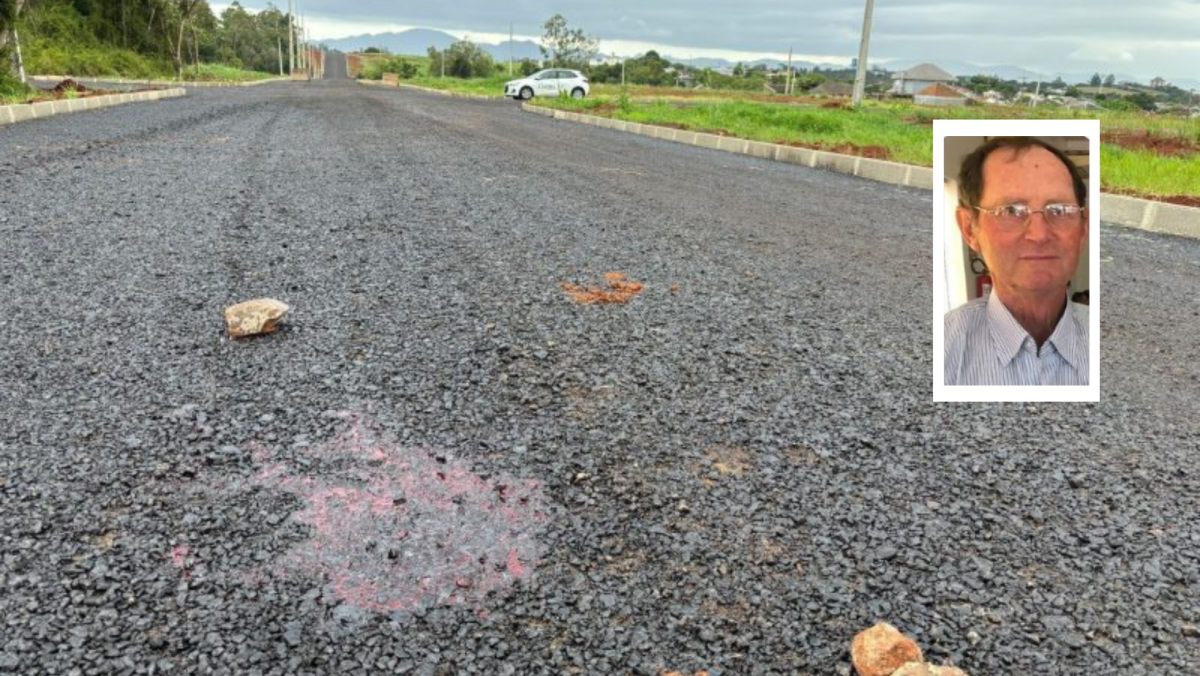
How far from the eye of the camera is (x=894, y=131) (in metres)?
16.0

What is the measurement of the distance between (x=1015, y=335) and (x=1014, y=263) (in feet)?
0.26

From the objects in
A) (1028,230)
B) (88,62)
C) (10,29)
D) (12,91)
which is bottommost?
(1028,230)

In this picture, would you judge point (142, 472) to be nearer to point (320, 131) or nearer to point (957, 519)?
point (957, 519)

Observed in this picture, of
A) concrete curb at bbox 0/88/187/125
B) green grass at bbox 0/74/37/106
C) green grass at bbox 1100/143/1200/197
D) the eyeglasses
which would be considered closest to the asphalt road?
the eyeglasses

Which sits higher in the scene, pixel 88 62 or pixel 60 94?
pixel 88 62

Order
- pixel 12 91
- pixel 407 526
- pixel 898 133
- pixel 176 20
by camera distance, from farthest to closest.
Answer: pixel 176 20 → pixel 898 133 → pixel 12 91 → pixel 407 526

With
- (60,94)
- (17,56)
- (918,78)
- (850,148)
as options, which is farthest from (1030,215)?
(918,78)

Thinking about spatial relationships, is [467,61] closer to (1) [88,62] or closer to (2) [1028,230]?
(1) [88,62]

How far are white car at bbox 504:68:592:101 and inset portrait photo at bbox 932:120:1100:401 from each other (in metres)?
31.9

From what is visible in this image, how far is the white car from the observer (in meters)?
31.8

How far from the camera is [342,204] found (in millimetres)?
6609

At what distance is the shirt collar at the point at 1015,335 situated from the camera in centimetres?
89

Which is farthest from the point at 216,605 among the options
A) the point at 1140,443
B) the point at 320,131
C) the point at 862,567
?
the point at 320,131

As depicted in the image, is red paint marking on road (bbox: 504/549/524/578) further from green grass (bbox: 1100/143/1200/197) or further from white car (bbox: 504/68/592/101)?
white car (bbox: 504/68/592/101)
